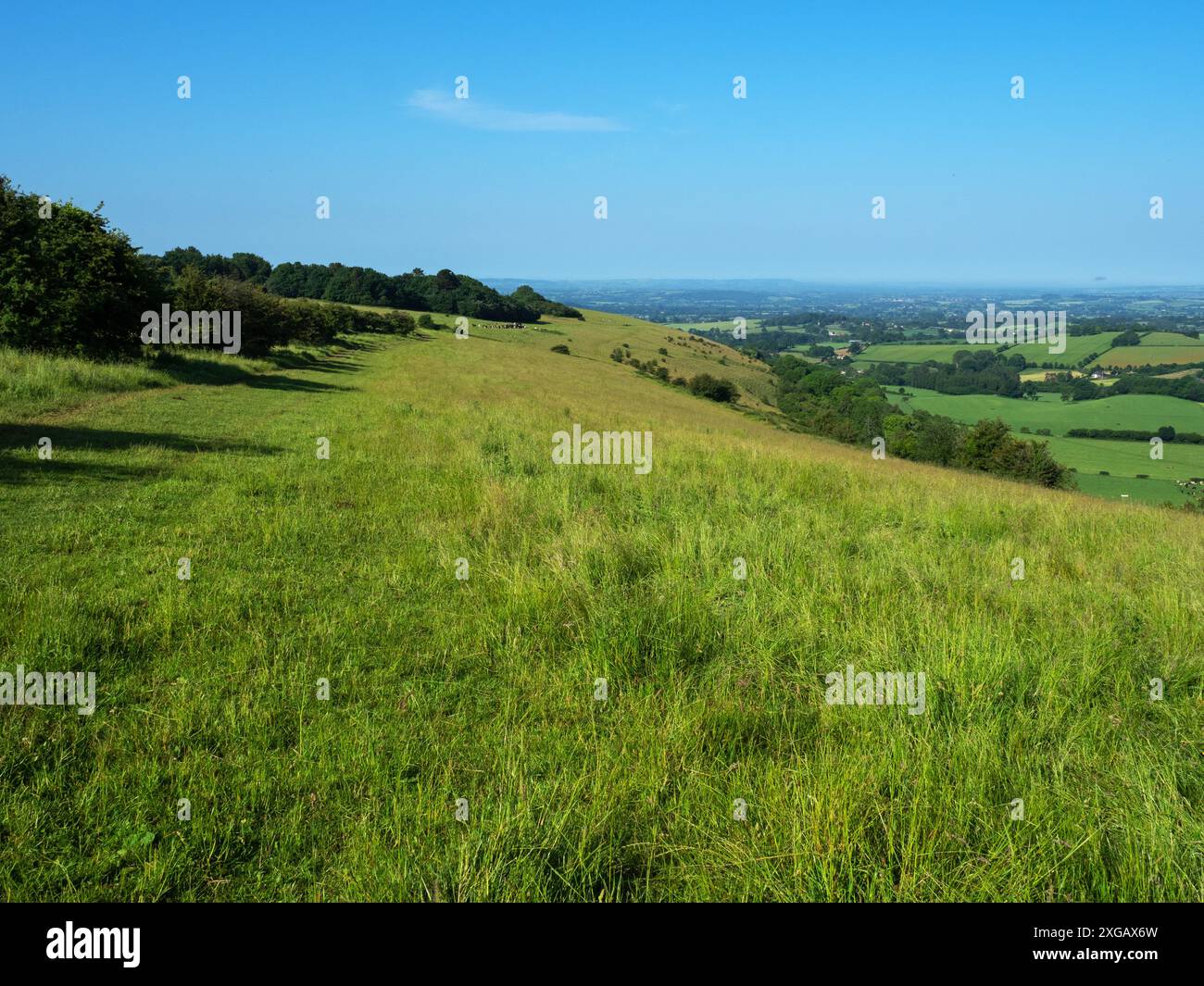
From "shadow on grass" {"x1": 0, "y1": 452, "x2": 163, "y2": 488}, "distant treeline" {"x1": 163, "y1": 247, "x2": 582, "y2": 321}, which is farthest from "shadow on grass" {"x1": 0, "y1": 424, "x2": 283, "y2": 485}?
"distant treeline" {"x1": 163, "y1": 247, "x2": 582, "y2": 321}

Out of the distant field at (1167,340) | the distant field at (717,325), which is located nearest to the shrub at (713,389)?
the distant field at (1167,340)

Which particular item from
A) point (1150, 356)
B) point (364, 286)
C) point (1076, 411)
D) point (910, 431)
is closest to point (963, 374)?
point (1150, 356)

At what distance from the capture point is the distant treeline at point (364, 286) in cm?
8725

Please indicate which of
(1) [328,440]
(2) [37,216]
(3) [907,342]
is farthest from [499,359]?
(3) [907,342]

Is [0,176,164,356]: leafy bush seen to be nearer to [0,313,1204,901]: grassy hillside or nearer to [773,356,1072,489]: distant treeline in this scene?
[0,313,1204,901]: grassy hillside

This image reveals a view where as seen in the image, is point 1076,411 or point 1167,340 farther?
point 1167,340

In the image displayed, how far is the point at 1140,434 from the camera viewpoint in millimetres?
67312

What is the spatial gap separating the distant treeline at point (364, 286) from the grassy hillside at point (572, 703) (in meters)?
81.4

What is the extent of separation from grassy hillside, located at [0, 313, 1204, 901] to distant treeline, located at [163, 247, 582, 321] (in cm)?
8145

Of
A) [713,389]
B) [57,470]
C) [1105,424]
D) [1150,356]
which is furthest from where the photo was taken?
[1150,356]

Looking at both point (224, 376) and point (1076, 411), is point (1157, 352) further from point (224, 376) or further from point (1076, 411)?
point (224, 376)

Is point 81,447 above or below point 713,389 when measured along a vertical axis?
below

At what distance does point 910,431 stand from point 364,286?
72168 mm

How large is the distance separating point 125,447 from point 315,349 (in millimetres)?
38088
